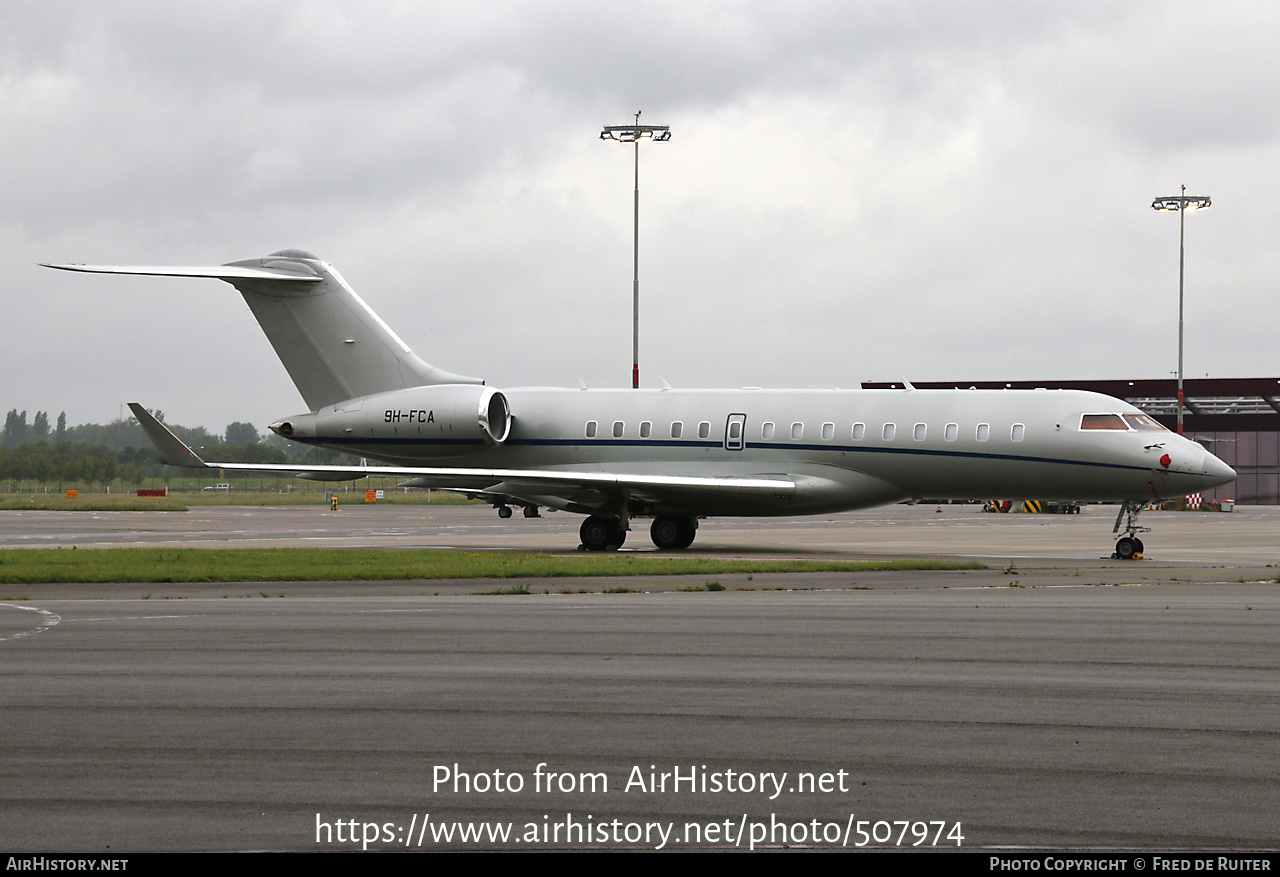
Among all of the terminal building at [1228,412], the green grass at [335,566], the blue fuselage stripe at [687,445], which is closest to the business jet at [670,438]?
the blue fuselage stripe at [687,445]

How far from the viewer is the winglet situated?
2885 cm

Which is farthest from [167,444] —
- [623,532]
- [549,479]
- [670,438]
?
[670,438]

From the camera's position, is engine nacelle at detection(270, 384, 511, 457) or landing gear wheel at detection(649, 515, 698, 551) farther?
engine nacelle at detection(270, 384, 511, 457)

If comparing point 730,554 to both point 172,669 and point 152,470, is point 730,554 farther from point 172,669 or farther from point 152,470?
point 152,470

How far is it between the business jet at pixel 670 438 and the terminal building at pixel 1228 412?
5184 centimetres

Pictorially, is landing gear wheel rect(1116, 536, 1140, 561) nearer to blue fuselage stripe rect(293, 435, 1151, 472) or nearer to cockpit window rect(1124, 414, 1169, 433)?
blue fuselage stripe rect(293, 435, 1151, 472)

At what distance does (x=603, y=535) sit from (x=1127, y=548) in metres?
11.2

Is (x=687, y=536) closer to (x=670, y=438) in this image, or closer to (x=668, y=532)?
(x=668, y=532)

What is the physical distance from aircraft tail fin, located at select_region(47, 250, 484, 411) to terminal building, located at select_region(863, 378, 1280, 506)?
52.3 m

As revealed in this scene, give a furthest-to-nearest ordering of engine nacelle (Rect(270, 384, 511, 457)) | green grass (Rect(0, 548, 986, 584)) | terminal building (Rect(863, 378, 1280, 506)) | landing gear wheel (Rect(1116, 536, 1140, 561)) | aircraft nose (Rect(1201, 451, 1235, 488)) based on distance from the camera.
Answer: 1. terminal building (Rect(863, 378, 1280, 506))
2. engine nacelle (Rect(270, 384, 511, 457))
3. aircraft nose (Rect(1201, 451, 1235, 488))
4. landing gear wheel (Rect(1116, 536, 1140, 561))
5. green grass (Rect(0, 548, 986, 584))

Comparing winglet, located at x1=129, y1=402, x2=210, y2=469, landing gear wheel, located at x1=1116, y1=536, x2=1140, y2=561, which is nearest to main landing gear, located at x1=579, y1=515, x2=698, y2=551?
winglet, located at x1=129, y1=402, x2=210, y2=469

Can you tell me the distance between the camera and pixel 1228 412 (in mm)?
84625

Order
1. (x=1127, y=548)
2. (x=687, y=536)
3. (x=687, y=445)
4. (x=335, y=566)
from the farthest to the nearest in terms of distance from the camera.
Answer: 1. (x=687, y=536)
2. (x=687, y=445)
3. (x=1127, y=548)
4. (x=335, y=566)

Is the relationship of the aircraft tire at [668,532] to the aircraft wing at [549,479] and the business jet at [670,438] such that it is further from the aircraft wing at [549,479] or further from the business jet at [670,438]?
the aircraft wing at [549,479]
